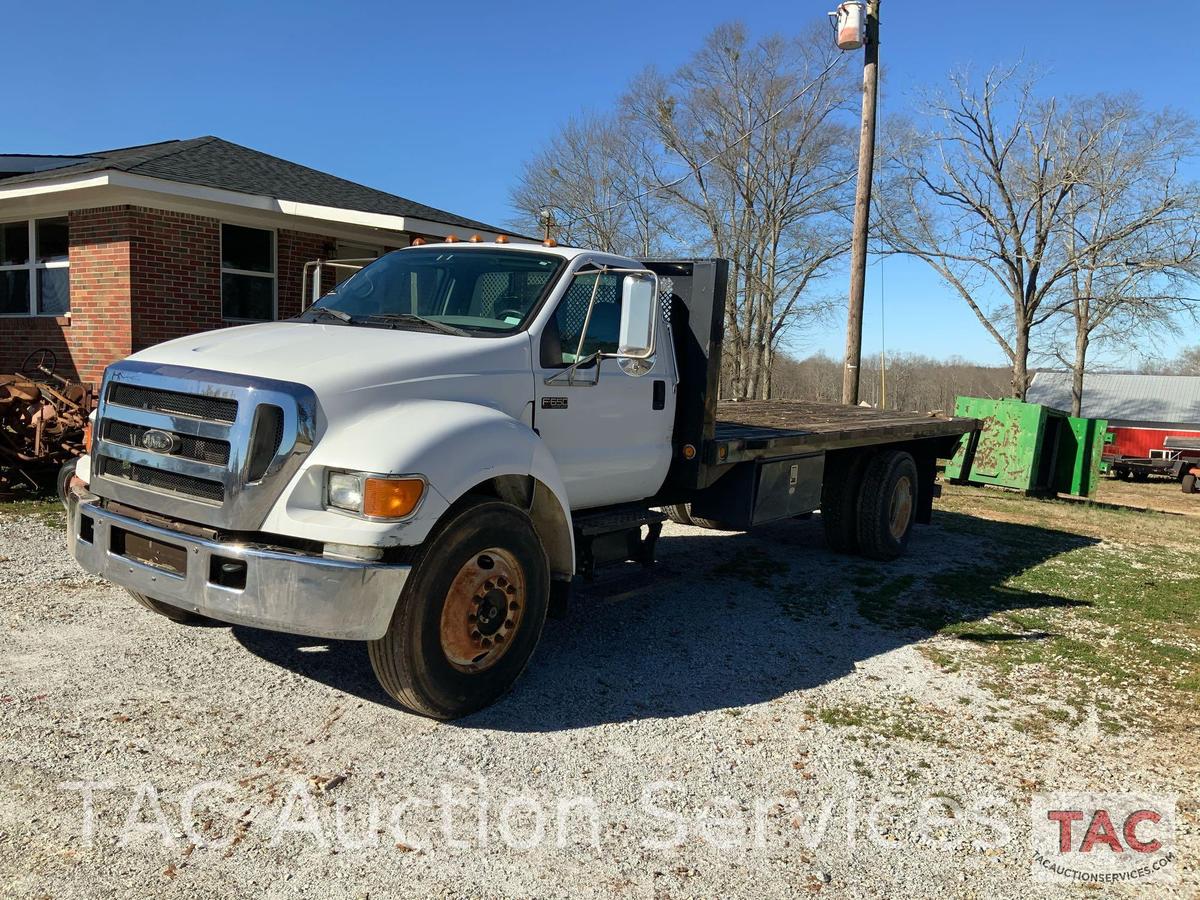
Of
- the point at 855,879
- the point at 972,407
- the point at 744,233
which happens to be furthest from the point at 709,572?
the point at 744,233

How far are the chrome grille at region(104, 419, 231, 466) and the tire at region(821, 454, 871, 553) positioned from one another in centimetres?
564

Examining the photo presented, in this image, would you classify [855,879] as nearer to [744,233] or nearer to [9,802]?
[9,802]

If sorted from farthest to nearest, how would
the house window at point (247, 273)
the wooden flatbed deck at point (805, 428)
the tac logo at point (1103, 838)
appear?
the house window at point (247, 273)
the wooden flatbed deck at point (805, 428)
the tac logo at point (1103, 838)

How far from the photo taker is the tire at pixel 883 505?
8.08 m

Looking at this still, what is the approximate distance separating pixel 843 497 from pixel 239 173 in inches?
381

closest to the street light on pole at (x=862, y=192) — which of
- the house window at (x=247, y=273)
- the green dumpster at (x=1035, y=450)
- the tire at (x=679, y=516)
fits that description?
the green dumpster at (x=1035, y=450)

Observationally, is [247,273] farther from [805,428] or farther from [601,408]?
[601,408]

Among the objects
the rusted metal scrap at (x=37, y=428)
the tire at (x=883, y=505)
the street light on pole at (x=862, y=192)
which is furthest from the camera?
the street light on pole at (x=862, y=192)

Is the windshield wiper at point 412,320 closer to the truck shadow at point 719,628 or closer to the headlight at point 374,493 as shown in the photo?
the headlight at point 374,493

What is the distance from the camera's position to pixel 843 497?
8.10 metres

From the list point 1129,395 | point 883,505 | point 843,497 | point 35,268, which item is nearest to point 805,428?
point 843,497

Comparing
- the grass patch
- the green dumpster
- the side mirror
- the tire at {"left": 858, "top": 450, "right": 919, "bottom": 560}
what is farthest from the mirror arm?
the green dumpster

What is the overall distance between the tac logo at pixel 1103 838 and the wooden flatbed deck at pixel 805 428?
2651 mm

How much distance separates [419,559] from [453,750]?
83cm
